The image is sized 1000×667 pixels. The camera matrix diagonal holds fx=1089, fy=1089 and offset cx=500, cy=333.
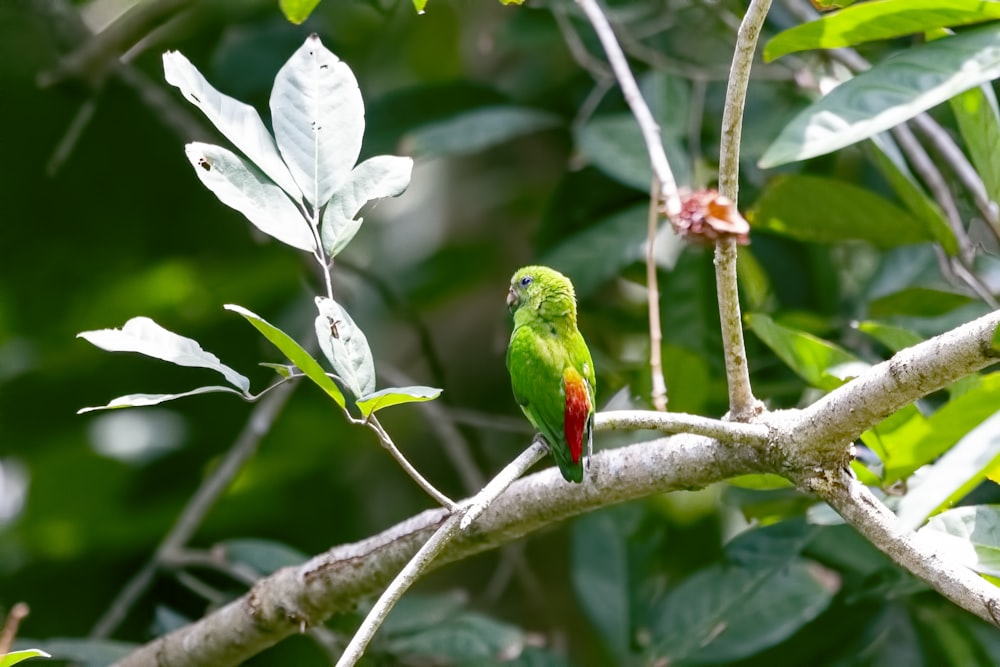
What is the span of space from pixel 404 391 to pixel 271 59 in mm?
2250

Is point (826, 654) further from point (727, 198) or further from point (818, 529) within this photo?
point (727, 198)

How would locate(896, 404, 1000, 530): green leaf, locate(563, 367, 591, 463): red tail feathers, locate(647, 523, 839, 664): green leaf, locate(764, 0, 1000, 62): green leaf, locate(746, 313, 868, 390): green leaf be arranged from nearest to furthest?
locate(896, 404, 1000, 530): green leaf → locate(764, 0, 1000, 62): green leaf → locate(563, 367, 591, 463): red tail feathers → locate(746, 313, 868, 390): green leaf → locate(647, 523, 839, 664): green leaf

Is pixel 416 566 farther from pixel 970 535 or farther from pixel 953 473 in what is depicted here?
pixel 970 535

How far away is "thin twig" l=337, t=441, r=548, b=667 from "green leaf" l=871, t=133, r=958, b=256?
3.70 feet

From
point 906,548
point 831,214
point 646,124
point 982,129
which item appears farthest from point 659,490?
point 831,214

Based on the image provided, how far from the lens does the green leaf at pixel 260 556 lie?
2.58 m

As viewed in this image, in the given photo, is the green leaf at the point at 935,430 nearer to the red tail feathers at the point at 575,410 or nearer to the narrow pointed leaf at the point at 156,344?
the red tail feathers at the point at 575,410

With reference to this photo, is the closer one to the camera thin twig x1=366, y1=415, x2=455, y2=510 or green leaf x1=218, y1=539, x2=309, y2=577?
thin twig x1=366, y1=415, x2=455, y2=510

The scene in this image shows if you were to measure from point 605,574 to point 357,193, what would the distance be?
4.73 ft

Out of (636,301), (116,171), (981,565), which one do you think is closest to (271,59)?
(116,171)

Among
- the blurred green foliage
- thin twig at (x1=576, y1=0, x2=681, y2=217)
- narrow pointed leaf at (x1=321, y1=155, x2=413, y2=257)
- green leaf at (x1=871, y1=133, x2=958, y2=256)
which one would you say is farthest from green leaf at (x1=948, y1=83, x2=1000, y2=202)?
narrow pointed leaf at (x1=321, y1=155, x2=413, y2=257)

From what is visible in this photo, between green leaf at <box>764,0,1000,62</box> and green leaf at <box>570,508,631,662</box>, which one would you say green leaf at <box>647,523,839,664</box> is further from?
green leaf at <box>764,0,1000,62</box>

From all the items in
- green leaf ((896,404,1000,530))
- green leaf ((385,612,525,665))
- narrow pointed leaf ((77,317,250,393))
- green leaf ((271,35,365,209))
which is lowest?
green leaf ((385,612,525,665))

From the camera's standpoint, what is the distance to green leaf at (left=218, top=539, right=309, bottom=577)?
2576 mm
